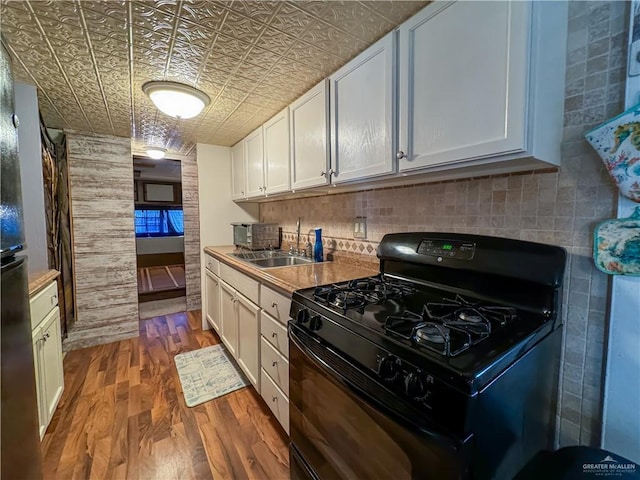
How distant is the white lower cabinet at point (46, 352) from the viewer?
1524mm

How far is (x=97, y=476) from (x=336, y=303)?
1.51 meters

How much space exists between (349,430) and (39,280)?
1868mm

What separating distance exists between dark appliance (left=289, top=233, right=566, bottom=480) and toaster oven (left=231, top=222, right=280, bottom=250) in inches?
60.8

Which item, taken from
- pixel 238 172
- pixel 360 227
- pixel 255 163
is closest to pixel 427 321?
pixel 360 227

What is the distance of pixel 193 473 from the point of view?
1.42m

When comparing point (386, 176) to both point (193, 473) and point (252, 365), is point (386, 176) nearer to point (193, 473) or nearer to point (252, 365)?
point (252, 365)

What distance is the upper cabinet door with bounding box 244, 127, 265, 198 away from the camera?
2.50m

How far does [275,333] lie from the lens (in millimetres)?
1564

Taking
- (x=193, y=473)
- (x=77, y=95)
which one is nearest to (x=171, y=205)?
(x=77, y=95)

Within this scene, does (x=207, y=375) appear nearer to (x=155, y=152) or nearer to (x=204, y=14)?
(x=204, y=14)

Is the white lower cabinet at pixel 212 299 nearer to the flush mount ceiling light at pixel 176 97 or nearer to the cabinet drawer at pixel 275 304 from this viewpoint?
the cabinet drawer at pixel 275 304

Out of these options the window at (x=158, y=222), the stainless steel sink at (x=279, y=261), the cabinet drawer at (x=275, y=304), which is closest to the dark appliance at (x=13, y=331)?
the cabinet drawer at (x=275, y=304)

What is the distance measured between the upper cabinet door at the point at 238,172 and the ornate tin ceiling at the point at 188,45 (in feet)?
2.66

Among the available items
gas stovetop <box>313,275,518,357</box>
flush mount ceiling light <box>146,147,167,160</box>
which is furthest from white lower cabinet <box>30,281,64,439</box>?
flush mount ceiling light <box>146,147,167,160</box>
